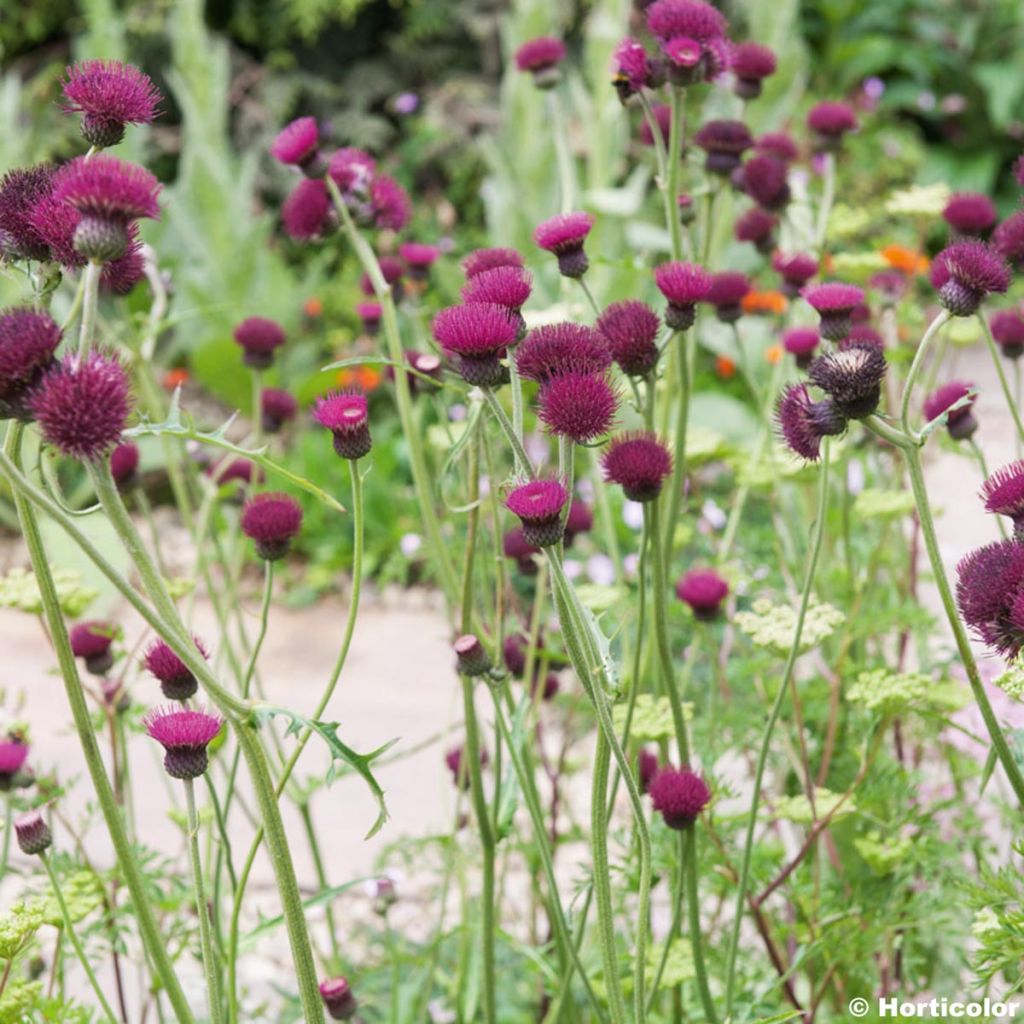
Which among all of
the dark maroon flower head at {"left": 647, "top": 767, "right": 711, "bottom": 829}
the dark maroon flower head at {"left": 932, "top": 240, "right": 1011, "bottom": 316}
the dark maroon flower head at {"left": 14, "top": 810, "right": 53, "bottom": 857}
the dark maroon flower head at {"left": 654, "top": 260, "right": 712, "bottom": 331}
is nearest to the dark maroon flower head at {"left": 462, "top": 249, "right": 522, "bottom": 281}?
the dark maroon flower head at {"left": 654, "top": 260, "right": 712, "bottom": 331}

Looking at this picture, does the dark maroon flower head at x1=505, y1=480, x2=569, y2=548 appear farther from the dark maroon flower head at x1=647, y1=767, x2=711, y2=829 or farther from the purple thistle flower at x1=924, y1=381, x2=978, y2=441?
the purple thistle flower at x1=924, y1=381, x2=978, y2=441

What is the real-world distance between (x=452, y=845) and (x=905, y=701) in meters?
0.60

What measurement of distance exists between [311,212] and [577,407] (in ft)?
2.63

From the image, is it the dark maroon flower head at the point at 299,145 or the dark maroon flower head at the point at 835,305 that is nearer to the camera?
the dark maroon flower head at the point at 835,305

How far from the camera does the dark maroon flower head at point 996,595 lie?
930mm

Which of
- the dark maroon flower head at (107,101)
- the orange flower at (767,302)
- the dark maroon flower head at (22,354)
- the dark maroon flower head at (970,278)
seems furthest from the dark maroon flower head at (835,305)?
the orange flower at (767,302)

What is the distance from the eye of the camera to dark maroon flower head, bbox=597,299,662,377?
46.2 inches

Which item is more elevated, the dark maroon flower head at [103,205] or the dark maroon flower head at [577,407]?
the dark maroon flower head at [103,205]

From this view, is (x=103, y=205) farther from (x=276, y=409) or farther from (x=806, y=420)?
(x=276, y=409)

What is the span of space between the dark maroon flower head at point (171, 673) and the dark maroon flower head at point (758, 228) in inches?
46.0

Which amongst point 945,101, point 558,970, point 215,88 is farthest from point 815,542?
point 945,101

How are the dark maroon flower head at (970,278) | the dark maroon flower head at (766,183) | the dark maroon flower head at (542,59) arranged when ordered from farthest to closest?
1. the dark maroon flower head at (542,59)
2. the dark maroon flower head at (766,183)
3. the dark maroon flower head at (970,278)

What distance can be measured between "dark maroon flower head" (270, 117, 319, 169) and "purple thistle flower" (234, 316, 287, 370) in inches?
14.7

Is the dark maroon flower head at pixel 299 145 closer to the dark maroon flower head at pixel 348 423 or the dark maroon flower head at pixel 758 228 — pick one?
the dark maroon flower head at pixel 348 423
